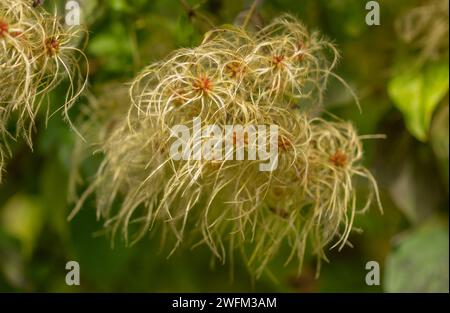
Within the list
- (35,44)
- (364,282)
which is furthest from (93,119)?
(364,282)

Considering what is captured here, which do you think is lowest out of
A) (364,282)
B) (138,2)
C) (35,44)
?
(364,282)

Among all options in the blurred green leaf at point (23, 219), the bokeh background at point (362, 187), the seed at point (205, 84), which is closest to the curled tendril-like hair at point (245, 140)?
the seed at point (205, 84)

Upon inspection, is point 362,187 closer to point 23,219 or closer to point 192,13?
point 192,13

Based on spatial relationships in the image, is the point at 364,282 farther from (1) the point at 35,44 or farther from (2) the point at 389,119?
(1) the point at 35,44

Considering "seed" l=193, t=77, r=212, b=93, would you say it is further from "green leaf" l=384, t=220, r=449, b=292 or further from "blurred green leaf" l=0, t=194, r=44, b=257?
"blurred green leaf" l=0, t=194, r=44, b=257

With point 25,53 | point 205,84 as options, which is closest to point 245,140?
point 205,84

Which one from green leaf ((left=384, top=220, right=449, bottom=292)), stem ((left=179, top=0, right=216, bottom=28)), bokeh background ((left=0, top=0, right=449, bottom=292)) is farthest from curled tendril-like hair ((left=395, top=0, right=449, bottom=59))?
stem ((left=179, top=0, right=216, bottom=28))
